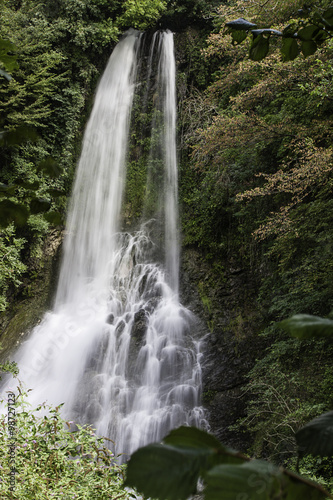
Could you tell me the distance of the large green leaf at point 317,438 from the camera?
16.9 inches

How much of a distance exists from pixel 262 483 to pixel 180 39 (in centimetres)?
1409

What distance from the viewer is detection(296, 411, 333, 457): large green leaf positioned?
Result: 0.43 meters

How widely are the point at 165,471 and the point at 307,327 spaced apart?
0.24m

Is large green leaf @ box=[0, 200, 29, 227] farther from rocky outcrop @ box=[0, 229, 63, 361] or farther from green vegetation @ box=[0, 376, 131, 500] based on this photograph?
rocky outcrop @ box=[0, 229, 63, 361]

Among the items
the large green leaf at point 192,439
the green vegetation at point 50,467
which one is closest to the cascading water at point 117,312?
the green vegetation at point 50,467

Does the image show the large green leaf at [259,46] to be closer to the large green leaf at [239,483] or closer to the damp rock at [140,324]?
the large green leaf at [239,483]

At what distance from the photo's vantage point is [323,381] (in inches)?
164

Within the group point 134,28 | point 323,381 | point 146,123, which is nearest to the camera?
point 323,381

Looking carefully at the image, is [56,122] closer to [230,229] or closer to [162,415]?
[230,229]

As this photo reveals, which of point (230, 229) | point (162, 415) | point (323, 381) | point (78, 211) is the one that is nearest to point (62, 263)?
point (78, 211)

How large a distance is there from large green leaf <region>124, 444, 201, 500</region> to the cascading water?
604 centimetres

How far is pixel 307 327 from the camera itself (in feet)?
1.54

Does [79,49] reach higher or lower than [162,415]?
higher

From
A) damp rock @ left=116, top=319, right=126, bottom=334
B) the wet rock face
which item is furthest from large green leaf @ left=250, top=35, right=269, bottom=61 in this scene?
damp rock @ left=116, top=319, right=126, bottom=334
